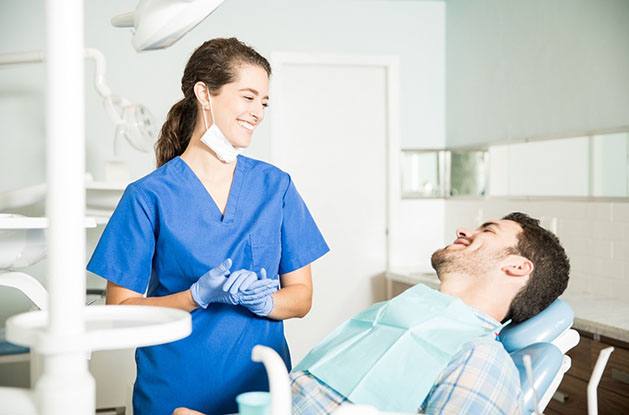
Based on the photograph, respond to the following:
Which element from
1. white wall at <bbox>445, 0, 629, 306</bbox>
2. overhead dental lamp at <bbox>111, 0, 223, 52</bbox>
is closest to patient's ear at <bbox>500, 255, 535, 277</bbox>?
overhead dental lamp at <bbox>111, 0, 223, 52</bbox>

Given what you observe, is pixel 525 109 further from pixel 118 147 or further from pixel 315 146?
pixel 118 147

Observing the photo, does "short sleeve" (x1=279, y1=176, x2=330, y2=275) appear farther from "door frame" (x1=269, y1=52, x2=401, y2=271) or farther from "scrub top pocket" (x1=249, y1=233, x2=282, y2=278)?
"door frame" (x1=269, y1=52, x2=401, y2=271)

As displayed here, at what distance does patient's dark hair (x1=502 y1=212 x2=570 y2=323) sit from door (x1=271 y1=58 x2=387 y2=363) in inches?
104

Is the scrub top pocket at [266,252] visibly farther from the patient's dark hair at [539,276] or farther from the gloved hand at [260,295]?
the patient's dark hair at [539,276]

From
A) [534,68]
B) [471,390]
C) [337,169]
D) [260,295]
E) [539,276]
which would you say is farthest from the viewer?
[337,169]

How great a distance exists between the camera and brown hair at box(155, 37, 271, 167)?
1.63 m

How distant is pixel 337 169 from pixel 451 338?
9.58 feet

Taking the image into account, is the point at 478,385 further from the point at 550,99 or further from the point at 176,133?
the point at 550,99

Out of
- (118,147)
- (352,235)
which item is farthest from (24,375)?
(352,235)

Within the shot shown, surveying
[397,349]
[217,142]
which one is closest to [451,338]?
[397,349]

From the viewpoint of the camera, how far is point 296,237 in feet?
5.65

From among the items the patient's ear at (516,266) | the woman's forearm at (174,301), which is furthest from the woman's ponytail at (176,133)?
the patient's ear at (516,266)

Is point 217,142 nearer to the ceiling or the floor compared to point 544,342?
nearer to the ceiling

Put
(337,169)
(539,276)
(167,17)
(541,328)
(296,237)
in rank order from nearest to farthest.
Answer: (167,17) < (541,328) < (539,276) < (296,237) < (337,169)
